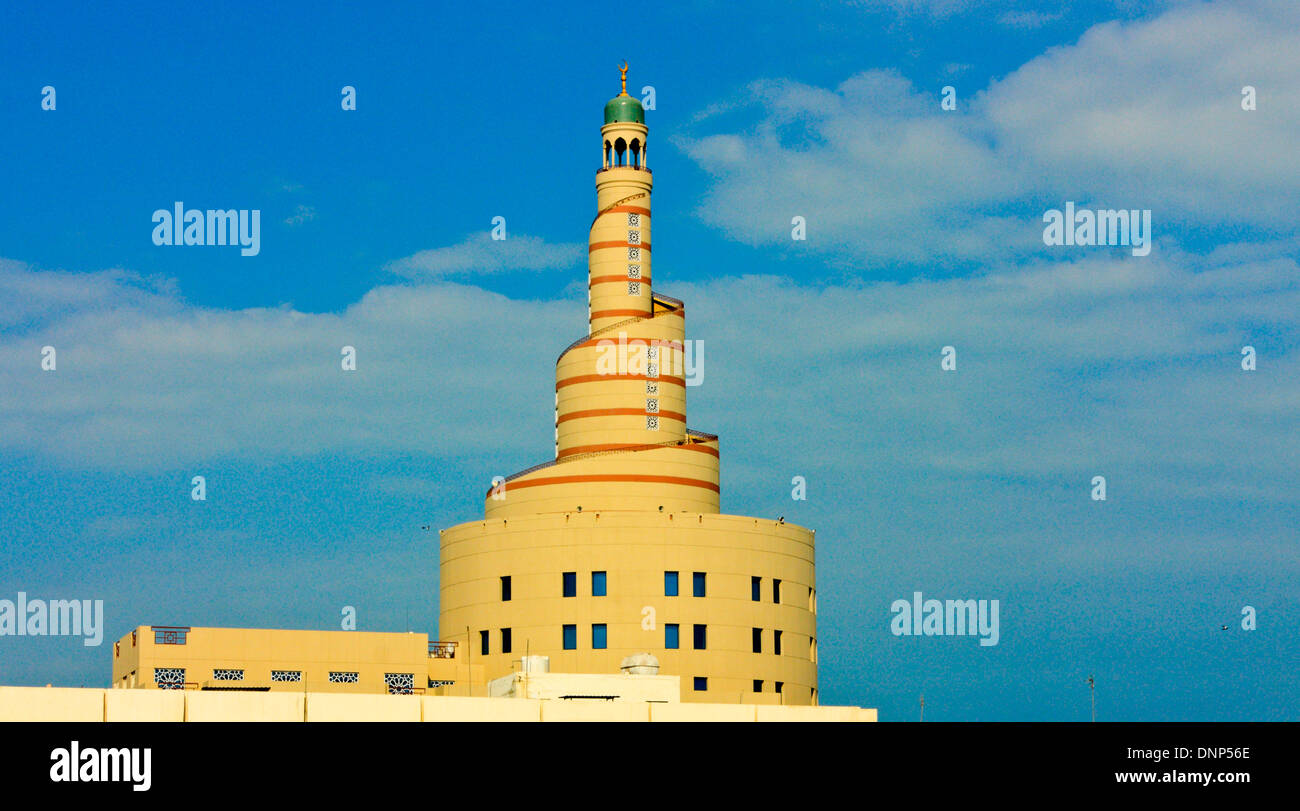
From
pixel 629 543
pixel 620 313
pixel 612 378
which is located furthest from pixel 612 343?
pixel 629 543

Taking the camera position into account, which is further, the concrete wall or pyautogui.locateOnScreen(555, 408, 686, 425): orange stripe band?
pyautogui.locateOnScreen(555, 408, 686, 425): orange stripe band

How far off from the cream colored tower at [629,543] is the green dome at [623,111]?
2.64 feet

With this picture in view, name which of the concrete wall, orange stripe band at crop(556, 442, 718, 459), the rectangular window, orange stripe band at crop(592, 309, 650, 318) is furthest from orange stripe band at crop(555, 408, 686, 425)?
the concrete wall

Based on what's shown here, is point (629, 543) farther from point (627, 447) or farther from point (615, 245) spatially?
point (615, 245)

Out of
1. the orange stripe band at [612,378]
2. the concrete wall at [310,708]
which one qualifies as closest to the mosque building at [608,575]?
Answer: the orange stripe band at [612,378]

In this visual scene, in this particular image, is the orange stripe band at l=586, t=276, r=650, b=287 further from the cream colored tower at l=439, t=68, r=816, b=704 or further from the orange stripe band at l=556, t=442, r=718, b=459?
the orange stripe band at l=556, t=442, r=718, b=459

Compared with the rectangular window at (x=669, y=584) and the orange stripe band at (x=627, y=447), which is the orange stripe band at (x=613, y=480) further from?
the rectangular window at (x=669, y=584)

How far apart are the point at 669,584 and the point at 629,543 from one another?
3.43 m

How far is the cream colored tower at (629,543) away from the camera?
10538 centimetres

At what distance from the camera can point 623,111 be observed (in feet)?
391

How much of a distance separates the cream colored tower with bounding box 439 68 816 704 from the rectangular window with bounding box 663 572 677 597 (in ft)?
0.28

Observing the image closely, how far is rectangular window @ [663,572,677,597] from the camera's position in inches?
4166
